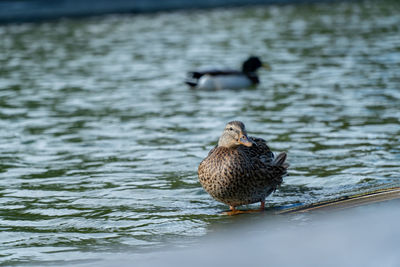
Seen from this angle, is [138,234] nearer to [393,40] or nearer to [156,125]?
[156,125]

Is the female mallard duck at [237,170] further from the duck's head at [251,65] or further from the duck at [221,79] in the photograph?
the duck's head at [251,65]

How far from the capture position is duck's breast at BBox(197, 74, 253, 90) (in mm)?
14805

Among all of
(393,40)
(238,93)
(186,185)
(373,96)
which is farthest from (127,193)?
(393,40)

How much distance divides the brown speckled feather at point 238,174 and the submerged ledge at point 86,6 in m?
28.1

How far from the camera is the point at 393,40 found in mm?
20328

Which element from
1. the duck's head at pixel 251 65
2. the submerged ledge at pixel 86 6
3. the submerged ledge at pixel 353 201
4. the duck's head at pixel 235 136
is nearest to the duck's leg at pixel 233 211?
the submerged ledge at pixel 353 201

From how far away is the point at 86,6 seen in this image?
36.4m

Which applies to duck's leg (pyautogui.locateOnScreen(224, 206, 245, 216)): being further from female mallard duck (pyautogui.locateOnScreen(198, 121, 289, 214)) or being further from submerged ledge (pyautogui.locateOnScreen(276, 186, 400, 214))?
submerged ledge (pyautogui.locateOnScreen(276, 186, 400, 214))

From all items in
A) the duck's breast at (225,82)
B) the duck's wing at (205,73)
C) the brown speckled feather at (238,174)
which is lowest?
the brown speckled feather at (238,174)

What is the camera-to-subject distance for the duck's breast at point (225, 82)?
48.6 feet

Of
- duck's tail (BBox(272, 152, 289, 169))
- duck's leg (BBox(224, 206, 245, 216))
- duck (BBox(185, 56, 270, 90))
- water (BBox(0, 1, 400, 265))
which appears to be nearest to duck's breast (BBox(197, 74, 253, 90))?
duck (BBox(185, 56, 270, 90))

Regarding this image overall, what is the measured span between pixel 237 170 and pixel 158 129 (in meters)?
4.55

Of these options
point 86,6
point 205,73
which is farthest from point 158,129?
point 86,6

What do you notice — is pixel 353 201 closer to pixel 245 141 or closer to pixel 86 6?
pixel 245 141
